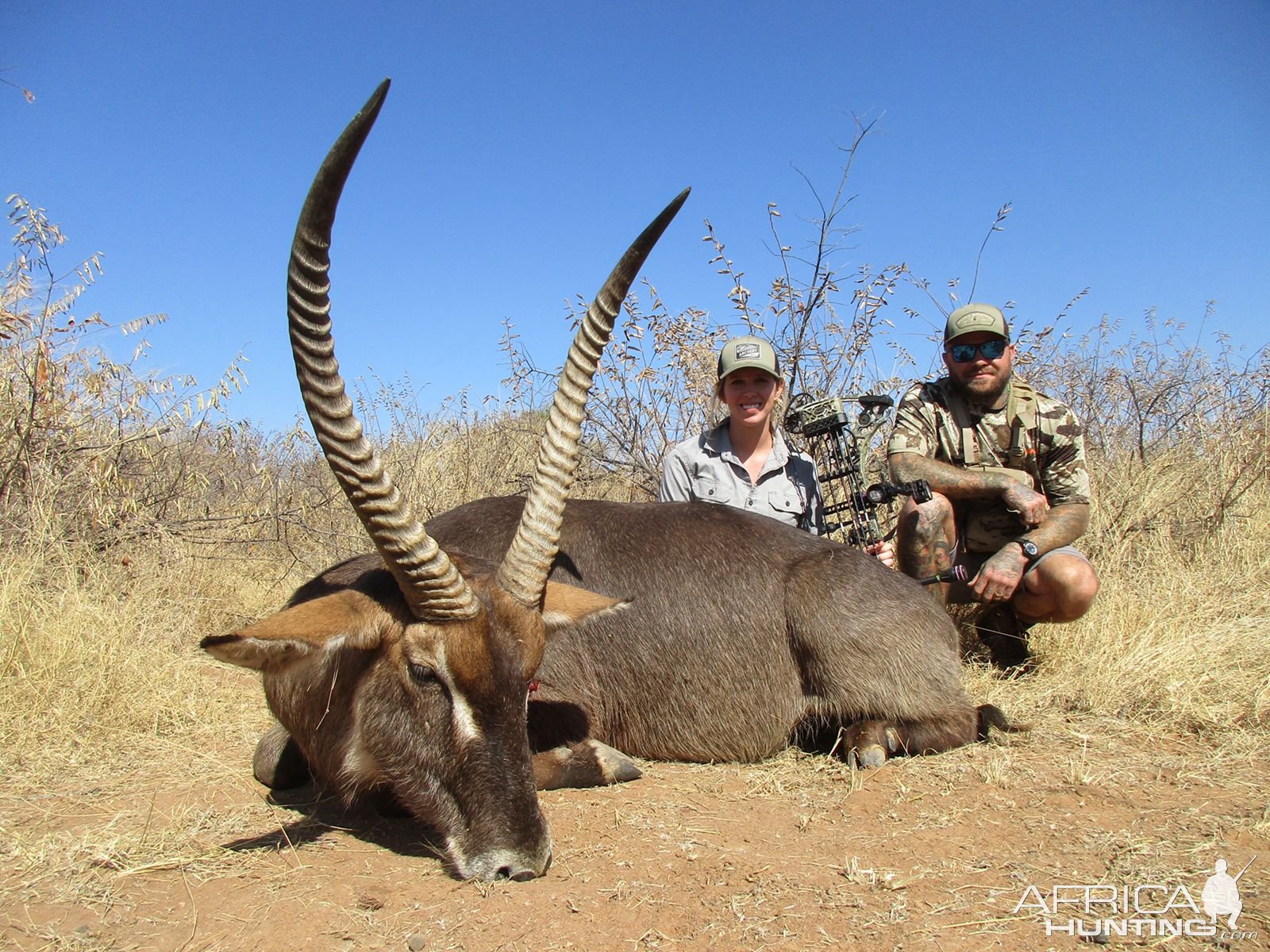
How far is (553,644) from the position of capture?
14.3ft

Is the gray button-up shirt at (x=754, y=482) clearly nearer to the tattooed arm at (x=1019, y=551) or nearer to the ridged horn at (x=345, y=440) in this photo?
the tattooed arm at (x=1019, y=551)

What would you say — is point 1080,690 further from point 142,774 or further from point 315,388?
point 142,774

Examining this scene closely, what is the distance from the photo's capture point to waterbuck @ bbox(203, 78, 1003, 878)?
9.95 ft

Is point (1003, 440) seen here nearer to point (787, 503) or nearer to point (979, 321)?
point (979, 321)

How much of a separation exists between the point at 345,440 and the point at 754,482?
358 cm

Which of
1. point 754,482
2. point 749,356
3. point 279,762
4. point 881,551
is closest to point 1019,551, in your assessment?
point 881,551

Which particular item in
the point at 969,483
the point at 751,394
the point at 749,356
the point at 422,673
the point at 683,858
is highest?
the point at 749,356

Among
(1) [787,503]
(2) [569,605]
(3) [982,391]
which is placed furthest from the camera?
(1) [787,503]

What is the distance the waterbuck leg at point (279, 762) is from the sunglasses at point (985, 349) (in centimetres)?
467

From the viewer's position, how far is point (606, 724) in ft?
14.5

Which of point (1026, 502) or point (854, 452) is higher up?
point (854, 452)

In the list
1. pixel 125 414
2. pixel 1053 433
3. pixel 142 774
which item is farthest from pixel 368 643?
pixel 125 414

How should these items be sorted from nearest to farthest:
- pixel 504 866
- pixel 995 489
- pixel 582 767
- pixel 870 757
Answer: pixel 504 866, pixel 582 767, pixel 870 757, pixel 995 489

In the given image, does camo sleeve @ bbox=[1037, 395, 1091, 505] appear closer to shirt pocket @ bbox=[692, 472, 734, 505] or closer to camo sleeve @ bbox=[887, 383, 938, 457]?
camo sleeve @ bbox=[887, 383, 938, 457]
